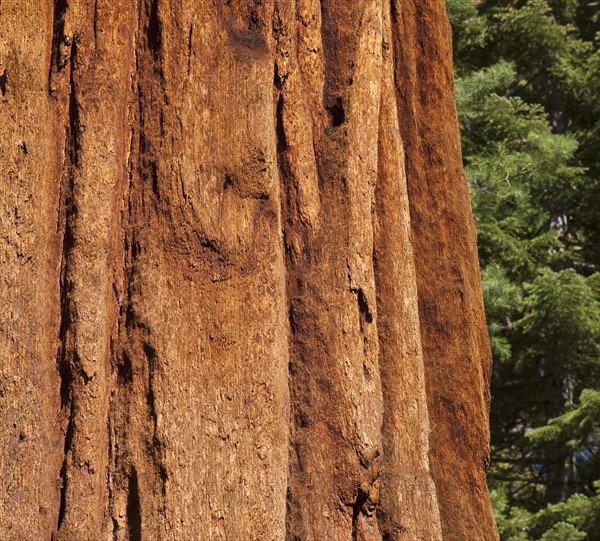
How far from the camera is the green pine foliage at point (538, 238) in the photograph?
998cm

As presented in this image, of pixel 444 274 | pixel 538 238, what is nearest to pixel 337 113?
pixel 444 274

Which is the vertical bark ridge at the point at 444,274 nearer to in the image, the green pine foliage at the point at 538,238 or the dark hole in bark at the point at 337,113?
the dark hole in bark at the point at 337,113

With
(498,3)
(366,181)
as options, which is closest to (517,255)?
(498,3)

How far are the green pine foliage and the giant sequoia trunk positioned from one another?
5.87 meters

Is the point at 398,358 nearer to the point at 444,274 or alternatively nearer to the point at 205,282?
the point at 444,274

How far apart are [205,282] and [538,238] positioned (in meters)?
10.7

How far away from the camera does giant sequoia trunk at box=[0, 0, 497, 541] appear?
2.80 m

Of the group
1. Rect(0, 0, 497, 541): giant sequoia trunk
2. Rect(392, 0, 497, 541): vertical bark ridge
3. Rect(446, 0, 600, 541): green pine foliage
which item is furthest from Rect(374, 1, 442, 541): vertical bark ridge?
Rect(446, 0, 600, 541): green pine foliage

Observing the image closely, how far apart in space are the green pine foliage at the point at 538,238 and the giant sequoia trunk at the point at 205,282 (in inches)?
231

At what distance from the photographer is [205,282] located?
2.91 metres

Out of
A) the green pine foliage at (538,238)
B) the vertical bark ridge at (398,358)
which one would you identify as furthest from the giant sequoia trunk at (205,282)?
the green pine foliage at (538,238)

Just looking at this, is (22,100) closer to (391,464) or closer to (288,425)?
(288,425)

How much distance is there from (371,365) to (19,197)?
1.17 m

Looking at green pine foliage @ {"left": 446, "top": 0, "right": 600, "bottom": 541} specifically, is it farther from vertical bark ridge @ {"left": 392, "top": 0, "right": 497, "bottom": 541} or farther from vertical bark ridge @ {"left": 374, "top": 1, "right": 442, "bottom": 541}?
vertical bark ridge @ {"left": 374, "top": 1, "right": 442, "bottom": 541}
